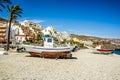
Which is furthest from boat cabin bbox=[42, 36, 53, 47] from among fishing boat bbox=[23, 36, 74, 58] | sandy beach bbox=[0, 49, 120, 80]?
sandy beach bbox=[0, 49, 120, 80]

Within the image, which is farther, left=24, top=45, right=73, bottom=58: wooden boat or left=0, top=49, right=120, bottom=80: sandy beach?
left=24, top=45, right=73, bottom=58: wooden boat

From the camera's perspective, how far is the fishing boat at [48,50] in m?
33.4

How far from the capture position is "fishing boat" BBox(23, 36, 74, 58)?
33438 mm

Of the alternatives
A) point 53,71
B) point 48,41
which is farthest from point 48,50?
point 53,71

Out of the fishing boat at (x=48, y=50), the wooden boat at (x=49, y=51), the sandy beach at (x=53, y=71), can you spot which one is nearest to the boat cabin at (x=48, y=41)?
the fishing boat at (x=48, y=50)

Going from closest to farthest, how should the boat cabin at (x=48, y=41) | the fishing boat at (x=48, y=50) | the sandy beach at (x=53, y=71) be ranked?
the sandy beach at (x=53, y=71), the fishing boat at (x=48, y=50), the boat cabin at (x=48, y=41)

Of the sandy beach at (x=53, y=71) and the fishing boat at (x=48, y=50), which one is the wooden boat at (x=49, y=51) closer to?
the fishing boat at (x=48, y=50)

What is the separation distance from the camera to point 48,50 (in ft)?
110

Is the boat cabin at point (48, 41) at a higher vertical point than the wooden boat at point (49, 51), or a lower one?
higher

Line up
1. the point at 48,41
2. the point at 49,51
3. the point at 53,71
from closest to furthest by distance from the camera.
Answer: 1. the point at 53,71
2. the point at 49,51
3. the point at 48,41

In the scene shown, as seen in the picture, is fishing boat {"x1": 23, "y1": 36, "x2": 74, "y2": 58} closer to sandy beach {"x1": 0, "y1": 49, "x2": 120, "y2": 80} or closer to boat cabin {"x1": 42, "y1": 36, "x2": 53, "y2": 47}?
boat cabin {"x1": 42, "y1": 36, "x2": 53, "y2": 47}

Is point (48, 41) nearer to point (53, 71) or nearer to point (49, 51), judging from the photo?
point (49, 51)

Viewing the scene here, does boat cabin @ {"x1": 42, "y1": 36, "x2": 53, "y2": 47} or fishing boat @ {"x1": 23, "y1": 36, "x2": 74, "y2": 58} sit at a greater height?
boat cabin @ {"x1": 42, "y1": 36, "x2": 53, "y2": 47}

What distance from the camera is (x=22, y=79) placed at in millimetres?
13461
